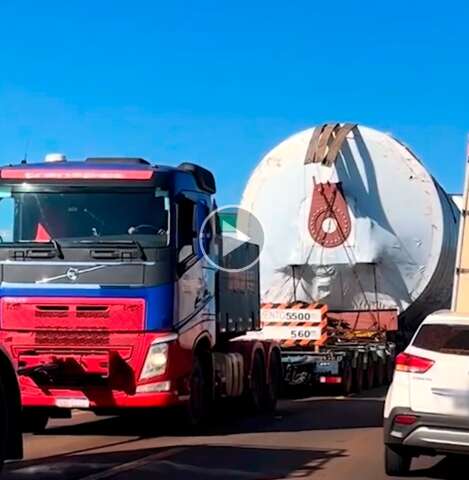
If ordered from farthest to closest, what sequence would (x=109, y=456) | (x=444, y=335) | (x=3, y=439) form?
(x=109, y=456) → (x=444, y=335) → (x=3, y=439)

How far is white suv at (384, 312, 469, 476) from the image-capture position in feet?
29.0

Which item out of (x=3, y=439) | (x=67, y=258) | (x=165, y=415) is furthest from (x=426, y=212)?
(x=3, y=439)

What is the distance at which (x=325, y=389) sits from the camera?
20.2m

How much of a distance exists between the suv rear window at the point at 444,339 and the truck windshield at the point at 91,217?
12.5ft

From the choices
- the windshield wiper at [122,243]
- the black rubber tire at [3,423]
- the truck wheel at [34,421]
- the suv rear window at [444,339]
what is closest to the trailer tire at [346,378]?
the truck wheel at [34,421]

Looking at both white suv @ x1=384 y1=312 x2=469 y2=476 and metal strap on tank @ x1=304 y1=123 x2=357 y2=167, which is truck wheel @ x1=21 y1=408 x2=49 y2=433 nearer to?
white suv @ x1=384 y1=312 x2=469 y2=476

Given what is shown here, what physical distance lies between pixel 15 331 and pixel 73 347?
0.72 metres

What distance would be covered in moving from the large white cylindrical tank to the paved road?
4585 mm

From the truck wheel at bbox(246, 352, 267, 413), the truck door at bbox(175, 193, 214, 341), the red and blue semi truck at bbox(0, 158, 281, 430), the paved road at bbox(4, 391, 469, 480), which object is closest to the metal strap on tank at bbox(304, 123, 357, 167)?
the truck wheel at bbox(246, 352, 267, 413)

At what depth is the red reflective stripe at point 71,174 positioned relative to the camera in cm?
1242

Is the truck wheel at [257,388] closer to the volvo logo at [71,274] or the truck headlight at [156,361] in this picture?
the truck headlight at [156,361]

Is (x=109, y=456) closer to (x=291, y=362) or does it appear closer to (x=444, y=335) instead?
(x=444, y=335)

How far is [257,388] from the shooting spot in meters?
16.2

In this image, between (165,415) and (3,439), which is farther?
(165,415)
